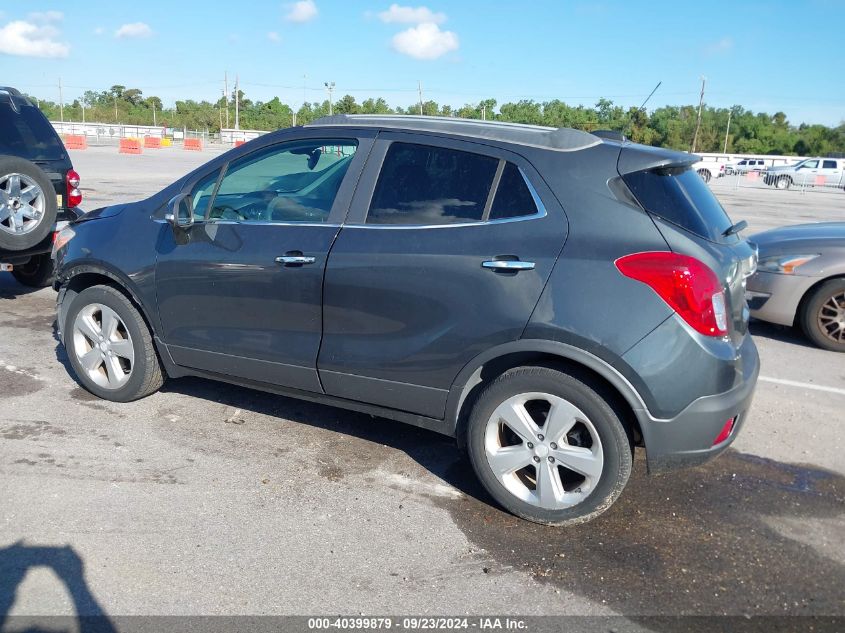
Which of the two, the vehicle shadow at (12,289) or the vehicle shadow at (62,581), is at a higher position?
the vehicle shadow at (12,289)

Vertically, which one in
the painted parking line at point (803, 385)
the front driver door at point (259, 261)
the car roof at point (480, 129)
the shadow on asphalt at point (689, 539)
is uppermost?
the car roof at point (480, 129)

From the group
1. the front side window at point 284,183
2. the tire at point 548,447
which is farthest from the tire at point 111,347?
the tire at point 548,447

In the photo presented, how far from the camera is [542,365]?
3.54 meters

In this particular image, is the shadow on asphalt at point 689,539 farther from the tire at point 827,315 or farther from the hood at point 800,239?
the hood at point 800,239

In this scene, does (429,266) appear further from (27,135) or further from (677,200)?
(27,135)

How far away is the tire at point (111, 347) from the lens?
4.69 metres

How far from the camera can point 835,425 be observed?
16.4ft

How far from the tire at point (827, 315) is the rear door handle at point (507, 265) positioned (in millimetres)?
4464

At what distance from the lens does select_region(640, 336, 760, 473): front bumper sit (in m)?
3.32

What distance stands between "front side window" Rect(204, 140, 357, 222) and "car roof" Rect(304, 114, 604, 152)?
16cm

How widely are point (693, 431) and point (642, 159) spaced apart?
1.26m

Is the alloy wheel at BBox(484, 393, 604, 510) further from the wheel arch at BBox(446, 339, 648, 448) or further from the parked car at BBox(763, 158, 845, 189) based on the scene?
the parked car at BBox(763, 158, 845, 189)

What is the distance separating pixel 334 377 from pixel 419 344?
571 millimetres

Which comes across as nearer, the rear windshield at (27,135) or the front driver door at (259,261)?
the front driver door at (259,261)
